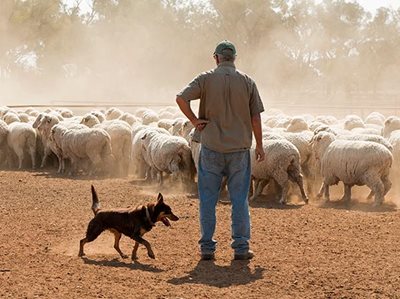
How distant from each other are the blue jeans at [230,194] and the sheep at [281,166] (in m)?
4.96

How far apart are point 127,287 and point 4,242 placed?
2790 mm

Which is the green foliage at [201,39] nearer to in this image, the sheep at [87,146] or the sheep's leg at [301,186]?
the sheep at [87,146]

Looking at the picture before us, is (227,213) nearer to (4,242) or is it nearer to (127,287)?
(4,242)

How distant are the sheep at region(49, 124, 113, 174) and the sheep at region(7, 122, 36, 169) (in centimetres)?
143

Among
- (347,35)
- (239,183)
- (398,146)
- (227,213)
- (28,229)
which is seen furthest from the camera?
(347,35)

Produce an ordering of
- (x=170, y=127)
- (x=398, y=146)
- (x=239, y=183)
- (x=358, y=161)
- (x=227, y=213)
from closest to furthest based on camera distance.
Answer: (x=239, y=183), (x=227, y=213), (x=358, y=161), (x=398, y=146), (x=170, y=127)

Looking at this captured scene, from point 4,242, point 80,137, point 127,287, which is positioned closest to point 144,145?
point 80,137

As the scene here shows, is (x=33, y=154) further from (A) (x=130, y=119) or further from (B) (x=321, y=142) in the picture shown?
(B) (x=321, y=142)

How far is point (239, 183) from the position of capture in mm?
8328

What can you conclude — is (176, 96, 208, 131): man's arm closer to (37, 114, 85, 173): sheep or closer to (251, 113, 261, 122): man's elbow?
(251, 113, 261, 122): man's elbow

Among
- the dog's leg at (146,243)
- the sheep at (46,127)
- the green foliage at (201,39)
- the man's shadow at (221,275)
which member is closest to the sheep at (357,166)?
the man's shadow at (221,275)

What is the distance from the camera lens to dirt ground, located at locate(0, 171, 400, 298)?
7.07 meters

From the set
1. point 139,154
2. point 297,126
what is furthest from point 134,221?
point 297,126

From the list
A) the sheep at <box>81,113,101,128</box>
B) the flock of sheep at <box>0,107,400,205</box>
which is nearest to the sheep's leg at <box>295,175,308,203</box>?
the flock of sheep at <box>0,107,400,205</box>
